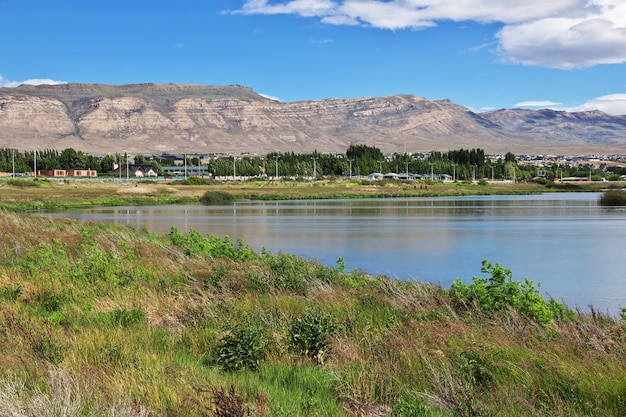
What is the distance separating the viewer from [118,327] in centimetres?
997

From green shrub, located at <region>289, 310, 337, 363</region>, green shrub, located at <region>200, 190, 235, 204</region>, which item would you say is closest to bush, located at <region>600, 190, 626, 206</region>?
green shrub, located at <region>200, 190, 235, 204</region>

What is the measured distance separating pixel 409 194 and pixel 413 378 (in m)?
108

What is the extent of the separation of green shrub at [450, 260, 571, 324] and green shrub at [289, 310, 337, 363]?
12.1 feet

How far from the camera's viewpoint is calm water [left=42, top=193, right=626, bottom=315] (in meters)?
24.5

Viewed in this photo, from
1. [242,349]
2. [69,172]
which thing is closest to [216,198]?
[242,349]

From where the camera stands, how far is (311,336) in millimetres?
9203

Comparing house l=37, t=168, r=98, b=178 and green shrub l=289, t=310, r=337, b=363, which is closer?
green shrub l=289, t=310, r=337, b=363

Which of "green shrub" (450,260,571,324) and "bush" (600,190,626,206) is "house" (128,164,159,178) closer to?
"bush" (600,190,626,206)

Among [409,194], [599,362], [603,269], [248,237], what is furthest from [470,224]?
[409,194]

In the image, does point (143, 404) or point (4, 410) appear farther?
point (143, 404)

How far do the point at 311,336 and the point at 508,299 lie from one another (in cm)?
446

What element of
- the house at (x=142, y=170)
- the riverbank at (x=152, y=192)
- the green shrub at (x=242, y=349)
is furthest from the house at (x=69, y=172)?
the green shrub at (x=242, y=349)

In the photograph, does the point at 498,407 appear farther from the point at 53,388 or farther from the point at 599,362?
the point at 53,388

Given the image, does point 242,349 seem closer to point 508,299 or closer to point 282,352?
point 282,352
